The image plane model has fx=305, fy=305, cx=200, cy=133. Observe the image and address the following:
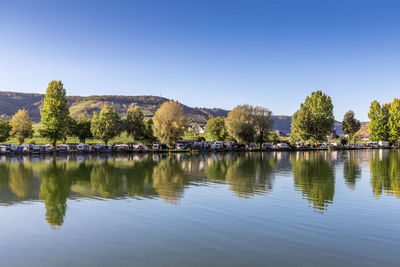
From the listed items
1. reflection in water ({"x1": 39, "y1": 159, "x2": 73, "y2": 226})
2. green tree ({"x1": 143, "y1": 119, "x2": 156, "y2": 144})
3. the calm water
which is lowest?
reflection in water ({"x1": 39, "y1": 159, "x2": 73, "y2": 226})

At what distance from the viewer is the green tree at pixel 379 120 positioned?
4924 inches

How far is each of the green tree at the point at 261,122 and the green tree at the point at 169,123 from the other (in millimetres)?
27277

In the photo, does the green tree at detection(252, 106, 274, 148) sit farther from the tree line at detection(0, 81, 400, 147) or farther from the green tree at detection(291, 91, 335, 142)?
A: the green tree at detection(291, 91, 335, 142)

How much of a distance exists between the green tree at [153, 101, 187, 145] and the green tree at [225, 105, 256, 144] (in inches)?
722

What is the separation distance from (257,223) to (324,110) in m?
111

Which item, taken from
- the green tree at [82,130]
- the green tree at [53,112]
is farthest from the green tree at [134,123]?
the green tree at [53,112]

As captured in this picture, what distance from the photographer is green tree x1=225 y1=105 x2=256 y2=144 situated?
9994 cm

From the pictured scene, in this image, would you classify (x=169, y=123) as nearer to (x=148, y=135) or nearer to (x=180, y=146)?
(x=180, y=146)

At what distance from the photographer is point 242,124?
328 feet

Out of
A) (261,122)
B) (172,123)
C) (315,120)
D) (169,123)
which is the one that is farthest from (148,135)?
(315,120)

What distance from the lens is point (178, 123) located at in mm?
89875

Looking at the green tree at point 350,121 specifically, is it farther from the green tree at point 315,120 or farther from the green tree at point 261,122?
the green tree at point 261,122

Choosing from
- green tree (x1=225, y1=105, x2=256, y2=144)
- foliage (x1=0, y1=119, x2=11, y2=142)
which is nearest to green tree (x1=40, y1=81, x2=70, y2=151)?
foliage (x1=0, y1=119, x2=11, y2=142)

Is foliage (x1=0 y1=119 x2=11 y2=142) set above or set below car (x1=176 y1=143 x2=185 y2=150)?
above
